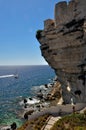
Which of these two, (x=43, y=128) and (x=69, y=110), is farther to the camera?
(x=69, y=110)

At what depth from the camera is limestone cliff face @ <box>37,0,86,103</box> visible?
42.0m

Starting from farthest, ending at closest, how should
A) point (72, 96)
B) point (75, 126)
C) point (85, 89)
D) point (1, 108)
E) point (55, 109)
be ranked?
point (1, 108) < point (72, 96) < point (85, 89) < point (55, 109) < point (75, 126)

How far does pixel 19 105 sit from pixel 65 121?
45414 mm

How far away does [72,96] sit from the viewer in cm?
4603

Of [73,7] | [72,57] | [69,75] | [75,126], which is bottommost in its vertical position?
[75,126]

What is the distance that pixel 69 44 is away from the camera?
43.9 metres

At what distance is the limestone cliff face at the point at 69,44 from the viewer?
42.0 metres

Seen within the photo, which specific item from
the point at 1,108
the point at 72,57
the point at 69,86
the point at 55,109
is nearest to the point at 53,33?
the point at 72,57

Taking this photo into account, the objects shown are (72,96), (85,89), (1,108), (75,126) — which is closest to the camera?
(75,126)

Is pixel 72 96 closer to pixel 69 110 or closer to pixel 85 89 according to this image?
pixel 85 89

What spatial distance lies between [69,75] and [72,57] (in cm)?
363

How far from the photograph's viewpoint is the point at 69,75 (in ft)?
152

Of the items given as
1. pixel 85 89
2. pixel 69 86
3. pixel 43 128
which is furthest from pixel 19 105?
pixel 43 128

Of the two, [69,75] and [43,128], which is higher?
[69,75]
